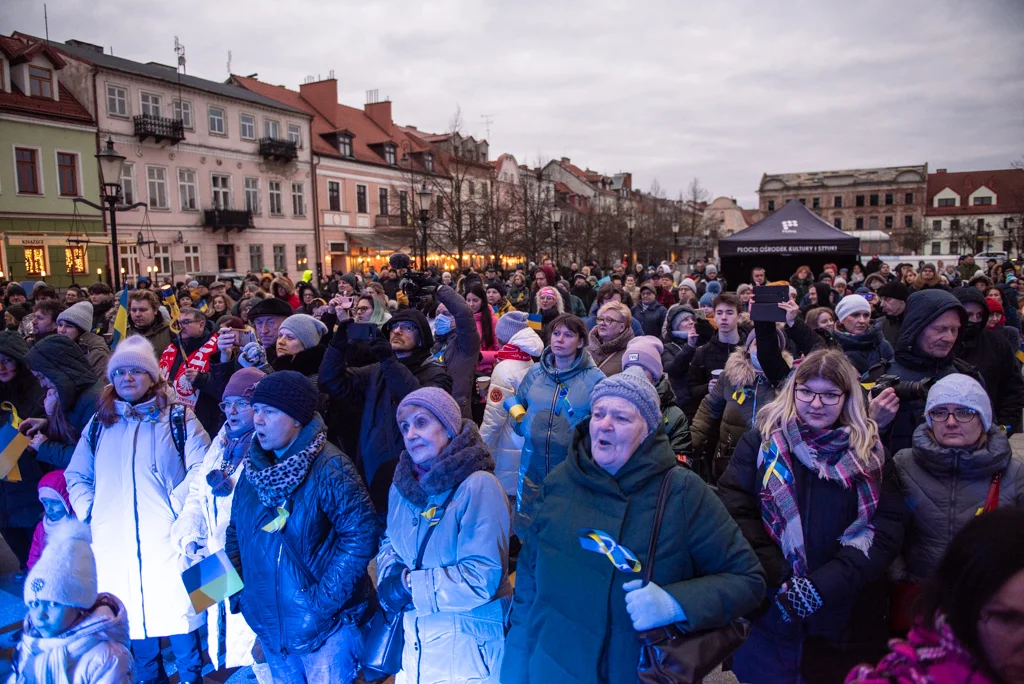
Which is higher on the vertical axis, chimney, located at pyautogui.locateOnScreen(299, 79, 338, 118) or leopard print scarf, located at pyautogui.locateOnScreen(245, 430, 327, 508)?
chimney, located at pyautogui.locateOnScreen(299, 79, 338, 118)

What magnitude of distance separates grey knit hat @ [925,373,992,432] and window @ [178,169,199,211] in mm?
32322

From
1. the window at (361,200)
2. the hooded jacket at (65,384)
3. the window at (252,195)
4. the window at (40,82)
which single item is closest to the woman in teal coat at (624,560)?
the hooded jacket at (65,384)

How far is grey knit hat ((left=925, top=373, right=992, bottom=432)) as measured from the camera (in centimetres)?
252

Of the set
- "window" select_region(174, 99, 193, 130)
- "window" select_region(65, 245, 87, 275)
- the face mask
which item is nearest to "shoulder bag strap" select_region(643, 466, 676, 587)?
the face mask

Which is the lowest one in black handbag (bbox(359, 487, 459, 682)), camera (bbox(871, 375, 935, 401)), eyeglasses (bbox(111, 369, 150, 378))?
black handbag (bbox(359, 487, 459, 682))

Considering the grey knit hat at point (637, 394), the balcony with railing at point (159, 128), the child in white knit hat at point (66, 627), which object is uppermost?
the balcony with railing at point (159, 128)

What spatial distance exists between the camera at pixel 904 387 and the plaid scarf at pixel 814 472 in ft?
2.96

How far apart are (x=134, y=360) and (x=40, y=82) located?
27999mm

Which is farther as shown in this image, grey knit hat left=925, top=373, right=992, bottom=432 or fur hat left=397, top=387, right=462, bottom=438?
fur hat left=397, top=387, right=462, bottom=438

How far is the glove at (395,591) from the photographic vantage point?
262 centimetres

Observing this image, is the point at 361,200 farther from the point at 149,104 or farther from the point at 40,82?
the point at 40,82

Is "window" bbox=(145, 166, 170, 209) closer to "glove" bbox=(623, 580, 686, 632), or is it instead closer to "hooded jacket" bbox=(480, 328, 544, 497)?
"hooded jacket" bbox=(480, 328, 544, 497)

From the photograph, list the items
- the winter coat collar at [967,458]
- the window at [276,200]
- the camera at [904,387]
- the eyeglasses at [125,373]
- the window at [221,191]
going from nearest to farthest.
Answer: the winter coat collar at [967,458], the camera at [904,387], the eyeglasses at [125,373], the window at [221,191], the window at [276,200]

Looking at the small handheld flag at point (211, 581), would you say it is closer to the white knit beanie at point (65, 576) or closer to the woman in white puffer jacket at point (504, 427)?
the white knit beanie at point (65, 576)
